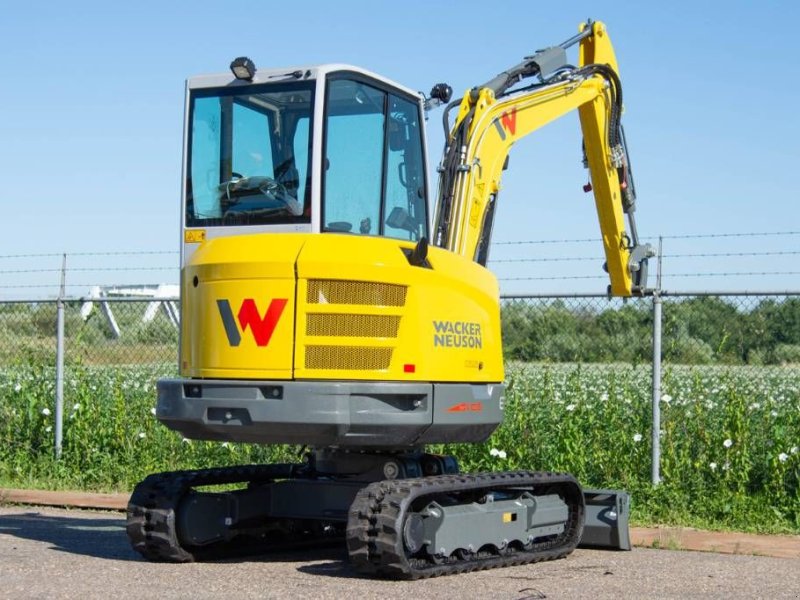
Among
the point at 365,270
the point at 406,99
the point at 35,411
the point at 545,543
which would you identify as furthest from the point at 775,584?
the point at 35,411

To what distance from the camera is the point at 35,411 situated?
14.2 metres

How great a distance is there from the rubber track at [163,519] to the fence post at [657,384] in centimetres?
392

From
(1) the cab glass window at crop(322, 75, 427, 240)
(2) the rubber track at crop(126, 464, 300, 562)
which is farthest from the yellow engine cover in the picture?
(2) the rubber track at crop(126, 464, 300, 562)

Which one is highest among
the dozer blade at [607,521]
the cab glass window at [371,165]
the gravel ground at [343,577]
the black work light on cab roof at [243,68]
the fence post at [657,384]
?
the black work light on cab roof at [243,68]

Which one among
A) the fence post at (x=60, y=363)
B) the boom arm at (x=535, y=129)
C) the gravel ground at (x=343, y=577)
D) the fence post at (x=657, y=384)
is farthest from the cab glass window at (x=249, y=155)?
the fence post at (x=60, y=363)

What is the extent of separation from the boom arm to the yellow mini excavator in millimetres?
25

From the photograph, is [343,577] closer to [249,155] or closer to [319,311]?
[319,311]

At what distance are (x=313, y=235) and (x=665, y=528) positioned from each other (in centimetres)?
426

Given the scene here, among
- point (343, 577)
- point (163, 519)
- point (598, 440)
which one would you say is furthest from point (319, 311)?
point (598, 440)

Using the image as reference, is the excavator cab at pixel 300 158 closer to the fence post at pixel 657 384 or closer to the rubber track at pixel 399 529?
the rubber track at pixel 399 529

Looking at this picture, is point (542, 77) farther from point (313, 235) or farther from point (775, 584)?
point (775, 584)

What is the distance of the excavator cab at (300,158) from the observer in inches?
324

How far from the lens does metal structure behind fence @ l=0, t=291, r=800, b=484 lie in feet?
37.9

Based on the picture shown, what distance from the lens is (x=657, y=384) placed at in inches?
448
